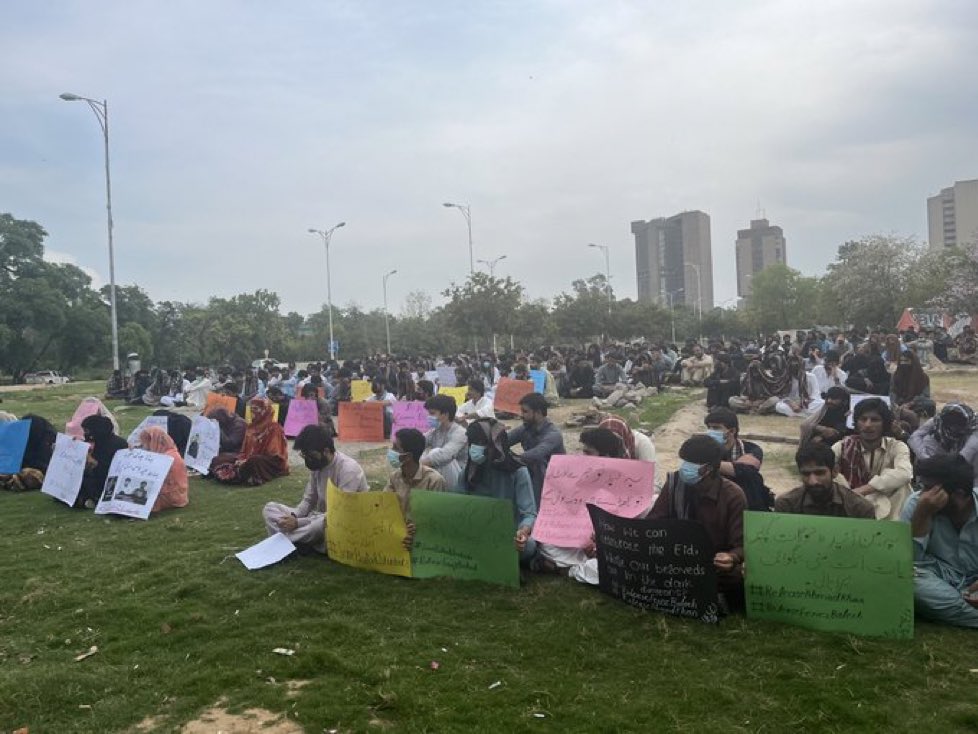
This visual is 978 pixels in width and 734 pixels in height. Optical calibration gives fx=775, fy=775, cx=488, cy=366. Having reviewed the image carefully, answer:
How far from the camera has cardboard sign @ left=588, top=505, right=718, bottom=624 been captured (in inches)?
189

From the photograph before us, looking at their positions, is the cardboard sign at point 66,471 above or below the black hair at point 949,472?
below

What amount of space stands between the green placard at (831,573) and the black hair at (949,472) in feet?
1.85

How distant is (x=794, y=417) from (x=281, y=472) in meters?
11.1

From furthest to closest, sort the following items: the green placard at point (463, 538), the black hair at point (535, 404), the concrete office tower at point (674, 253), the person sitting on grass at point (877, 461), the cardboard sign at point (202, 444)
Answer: the concrete office tower at point (674, 253)
the cardboard sign at point (202, 444)
the black hair at point (535, 404)
the person sitting on grass at point (877, 461)
the green placard at point (463, 538)

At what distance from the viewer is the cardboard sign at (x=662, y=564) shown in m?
4.81

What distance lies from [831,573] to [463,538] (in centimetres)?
257

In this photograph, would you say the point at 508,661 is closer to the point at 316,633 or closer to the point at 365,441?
the point at 316,633

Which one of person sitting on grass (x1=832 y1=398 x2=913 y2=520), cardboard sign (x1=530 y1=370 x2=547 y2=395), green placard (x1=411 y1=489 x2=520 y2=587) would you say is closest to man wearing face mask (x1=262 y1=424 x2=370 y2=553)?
green placard (x1=411 y1=489 x2=520 y2=587)

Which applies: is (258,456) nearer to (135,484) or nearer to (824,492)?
(135,484)

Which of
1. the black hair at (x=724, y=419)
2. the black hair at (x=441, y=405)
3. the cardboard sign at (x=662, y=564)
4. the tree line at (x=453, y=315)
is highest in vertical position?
the tree line at (x=453, y=315)

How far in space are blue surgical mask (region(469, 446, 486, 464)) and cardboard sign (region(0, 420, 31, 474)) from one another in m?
8.03

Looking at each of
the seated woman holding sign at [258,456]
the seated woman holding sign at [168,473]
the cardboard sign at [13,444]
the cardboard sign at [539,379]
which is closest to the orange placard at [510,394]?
the cardboard sign at [539,379]

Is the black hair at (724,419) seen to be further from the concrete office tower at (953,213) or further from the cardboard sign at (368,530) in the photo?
the concrete office tower at (953,213)

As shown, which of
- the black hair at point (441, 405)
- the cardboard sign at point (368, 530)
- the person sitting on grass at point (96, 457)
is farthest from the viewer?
the person sitting on grass at point (96, 457)
